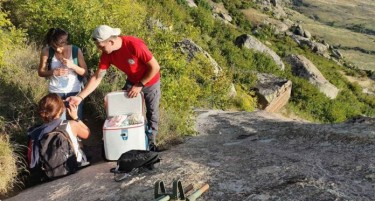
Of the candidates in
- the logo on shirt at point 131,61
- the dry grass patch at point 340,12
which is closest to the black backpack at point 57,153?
the logo on shirt at point 131,61

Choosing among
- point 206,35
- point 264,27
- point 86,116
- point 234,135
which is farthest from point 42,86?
point 264,27

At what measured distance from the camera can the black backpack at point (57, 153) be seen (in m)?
5.88

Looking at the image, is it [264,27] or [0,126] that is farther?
→ [264,27]

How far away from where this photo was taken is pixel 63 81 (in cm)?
675

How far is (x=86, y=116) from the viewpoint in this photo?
28.1 ft

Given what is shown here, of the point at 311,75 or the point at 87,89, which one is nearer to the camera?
the point at 87,89

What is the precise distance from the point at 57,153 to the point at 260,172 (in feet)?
8.48

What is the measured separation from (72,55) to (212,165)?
263cm

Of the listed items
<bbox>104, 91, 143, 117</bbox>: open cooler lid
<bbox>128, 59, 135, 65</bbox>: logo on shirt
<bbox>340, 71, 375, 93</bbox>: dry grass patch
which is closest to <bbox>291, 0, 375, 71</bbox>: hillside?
<bbox>340, 71, 375, 93</bbox>: dry grass patch

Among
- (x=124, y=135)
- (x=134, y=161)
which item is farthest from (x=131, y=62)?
(x=134, y=161)

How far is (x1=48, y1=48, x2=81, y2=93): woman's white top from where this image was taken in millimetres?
6715

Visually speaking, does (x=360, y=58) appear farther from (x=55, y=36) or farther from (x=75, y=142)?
(x=75, y=142)

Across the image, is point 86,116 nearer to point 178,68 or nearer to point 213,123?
point 178,68

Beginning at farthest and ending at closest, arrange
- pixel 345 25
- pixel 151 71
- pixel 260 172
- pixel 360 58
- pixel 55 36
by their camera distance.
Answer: pixel 345 25
pixel 360 58
pixel 55 36
pixel 151 71
pixel 260 172
